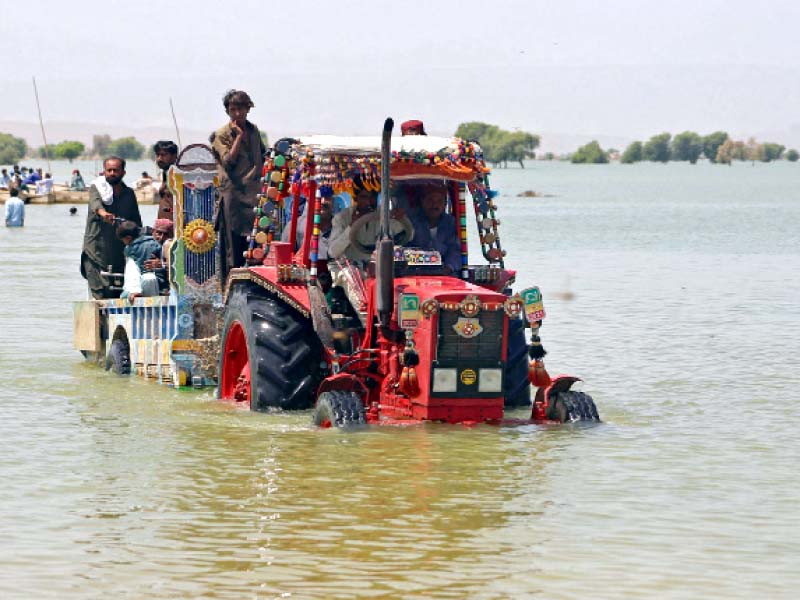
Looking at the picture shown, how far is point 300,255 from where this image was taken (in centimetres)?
1438

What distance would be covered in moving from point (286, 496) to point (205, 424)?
3113mm

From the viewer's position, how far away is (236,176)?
54.2 feet

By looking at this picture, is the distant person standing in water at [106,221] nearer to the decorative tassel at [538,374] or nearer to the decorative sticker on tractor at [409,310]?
the decorative sticker on tractor at [409,310]

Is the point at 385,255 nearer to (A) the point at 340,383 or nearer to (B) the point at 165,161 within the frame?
(A) the point at 340,383

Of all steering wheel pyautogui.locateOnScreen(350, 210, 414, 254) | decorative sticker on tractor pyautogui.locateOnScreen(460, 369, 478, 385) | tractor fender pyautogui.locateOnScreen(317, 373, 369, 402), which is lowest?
tractor fender pyautogui.locateOnScreen(317, 373, 369, 402)

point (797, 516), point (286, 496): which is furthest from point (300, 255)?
point (797, 516)

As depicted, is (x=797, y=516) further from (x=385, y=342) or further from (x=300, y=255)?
(x=300, y=255)

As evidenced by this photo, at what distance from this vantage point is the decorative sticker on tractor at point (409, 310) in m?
Answer: 12.6

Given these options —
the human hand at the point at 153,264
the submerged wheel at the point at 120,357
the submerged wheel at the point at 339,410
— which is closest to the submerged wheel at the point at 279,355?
the submerged wheel at the point at 339,410

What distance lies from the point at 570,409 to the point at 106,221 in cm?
690

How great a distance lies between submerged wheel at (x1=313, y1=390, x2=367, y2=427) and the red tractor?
0.4 inches

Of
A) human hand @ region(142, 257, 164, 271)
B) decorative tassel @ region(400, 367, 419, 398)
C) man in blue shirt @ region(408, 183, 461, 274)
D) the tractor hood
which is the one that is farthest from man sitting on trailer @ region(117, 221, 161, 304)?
decorative tassel @ region(400, 367, 419, 398)

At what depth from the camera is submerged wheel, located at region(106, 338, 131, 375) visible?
17625mm

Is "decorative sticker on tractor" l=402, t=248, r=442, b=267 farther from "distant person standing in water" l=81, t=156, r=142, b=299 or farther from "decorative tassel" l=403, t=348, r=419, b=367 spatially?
"distant person standing in water" l=81, t=156, r=142, b=299
